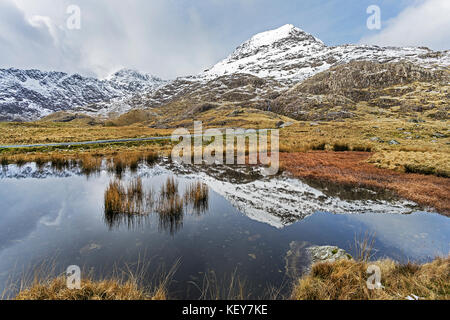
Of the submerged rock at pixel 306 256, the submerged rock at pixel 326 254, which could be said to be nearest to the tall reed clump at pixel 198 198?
the submerged rock at pixel 306 256

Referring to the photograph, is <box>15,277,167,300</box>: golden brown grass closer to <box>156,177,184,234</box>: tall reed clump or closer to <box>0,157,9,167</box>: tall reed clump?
<box>156,177,184,234</box>: tall reed clump

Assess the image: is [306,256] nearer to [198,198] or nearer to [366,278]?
[366,278]

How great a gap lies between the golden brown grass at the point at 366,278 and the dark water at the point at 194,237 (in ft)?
2.54

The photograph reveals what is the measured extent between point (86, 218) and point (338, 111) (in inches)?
3865

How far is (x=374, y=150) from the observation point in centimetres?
2861

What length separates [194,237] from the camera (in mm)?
8031

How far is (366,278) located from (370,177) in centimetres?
1472

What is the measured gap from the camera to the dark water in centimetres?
A: 620

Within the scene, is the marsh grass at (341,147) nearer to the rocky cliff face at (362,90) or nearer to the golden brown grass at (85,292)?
the golden brown grass at (85,292)

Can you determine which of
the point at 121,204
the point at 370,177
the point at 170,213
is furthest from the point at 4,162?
the point at 370,177

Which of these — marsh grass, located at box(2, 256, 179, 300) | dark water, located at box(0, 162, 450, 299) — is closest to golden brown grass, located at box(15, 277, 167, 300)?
marsh grass, located at box(2, 256, 179, 300)

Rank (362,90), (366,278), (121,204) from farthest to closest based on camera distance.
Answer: (362,90) → (121,204) → (366,278)

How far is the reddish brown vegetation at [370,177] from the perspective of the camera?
41.5 feet
